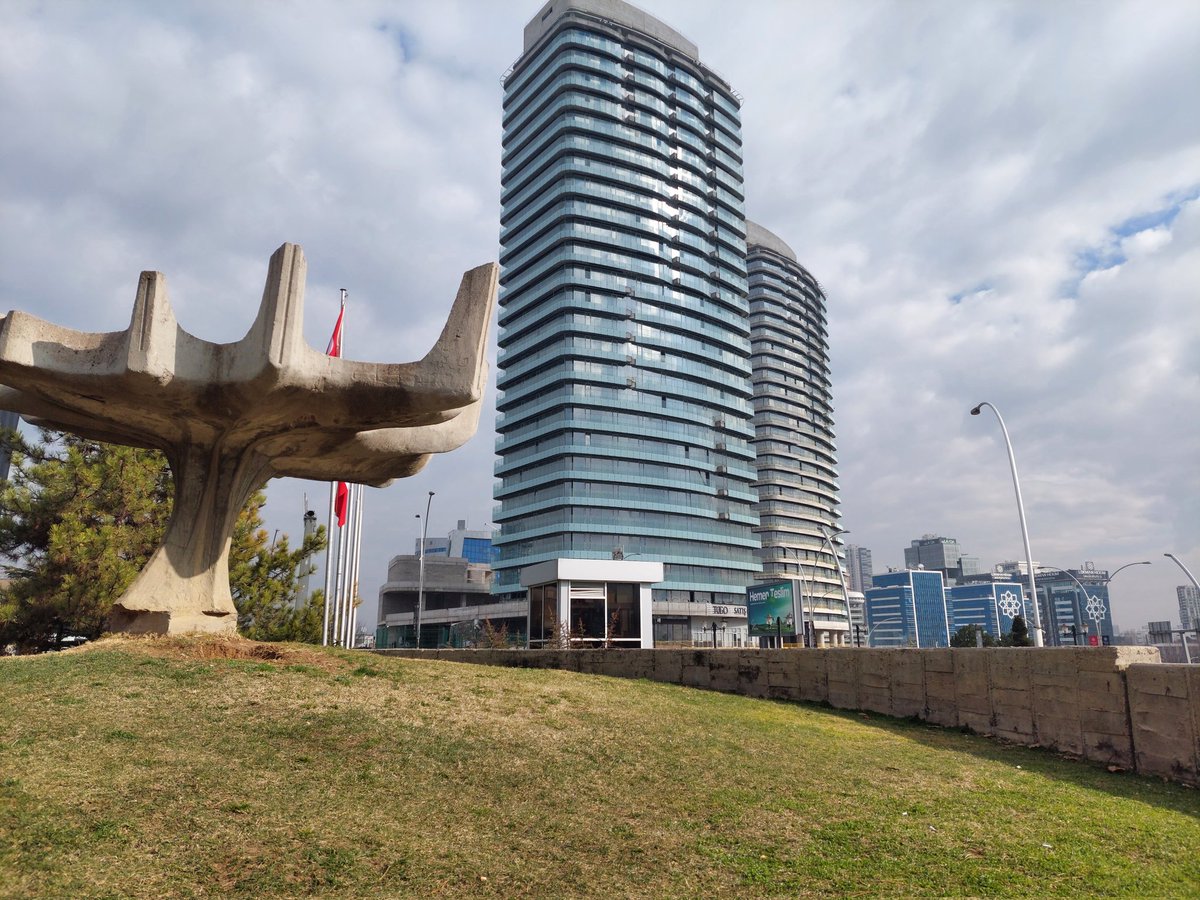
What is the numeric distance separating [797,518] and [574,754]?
129m

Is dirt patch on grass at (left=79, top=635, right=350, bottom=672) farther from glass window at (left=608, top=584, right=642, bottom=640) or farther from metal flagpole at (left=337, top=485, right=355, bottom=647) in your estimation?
glass window at (left=608, top=584, right=642, bottom=640)

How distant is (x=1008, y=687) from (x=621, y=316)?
8899 cm

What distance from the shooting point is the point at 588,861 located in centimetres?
769

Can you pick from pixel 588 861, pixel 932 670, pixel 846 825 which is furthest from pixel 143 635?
pixel 932 670

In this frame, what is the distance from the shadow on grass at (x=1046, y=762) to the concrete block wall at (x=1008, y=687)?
24 centimetres

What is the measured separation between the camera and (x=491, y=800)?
9219 mm

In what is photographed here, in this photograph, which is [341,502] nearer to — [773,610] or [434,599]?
[773,610]

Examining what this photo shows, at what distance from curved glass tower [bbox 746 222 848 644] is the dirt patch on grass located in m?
112

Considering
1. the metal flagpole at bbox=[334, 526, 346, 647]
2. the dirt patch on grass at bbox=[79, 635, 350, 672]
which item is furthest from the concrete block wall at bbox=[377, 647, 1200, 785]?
the metal flagpole at bbox=[334, 526, 346, 647]

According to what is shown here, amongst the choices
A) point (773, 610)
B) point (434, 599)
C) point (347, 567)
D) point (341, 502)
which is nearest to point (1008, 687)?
point (347, 567)

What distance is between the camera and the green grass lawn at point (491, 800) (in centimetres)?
720

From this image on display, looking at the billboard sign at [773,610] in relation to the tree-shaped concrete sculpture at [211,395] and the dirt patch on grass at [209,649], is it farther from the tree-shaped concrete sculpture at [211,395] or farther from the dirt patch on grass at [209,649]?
the dirt patch on grass at [209,649]

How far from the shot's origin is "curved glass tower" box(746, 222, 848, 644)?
13225 centimetres

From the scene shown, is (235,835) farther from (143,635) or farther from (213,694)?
(143,635)
